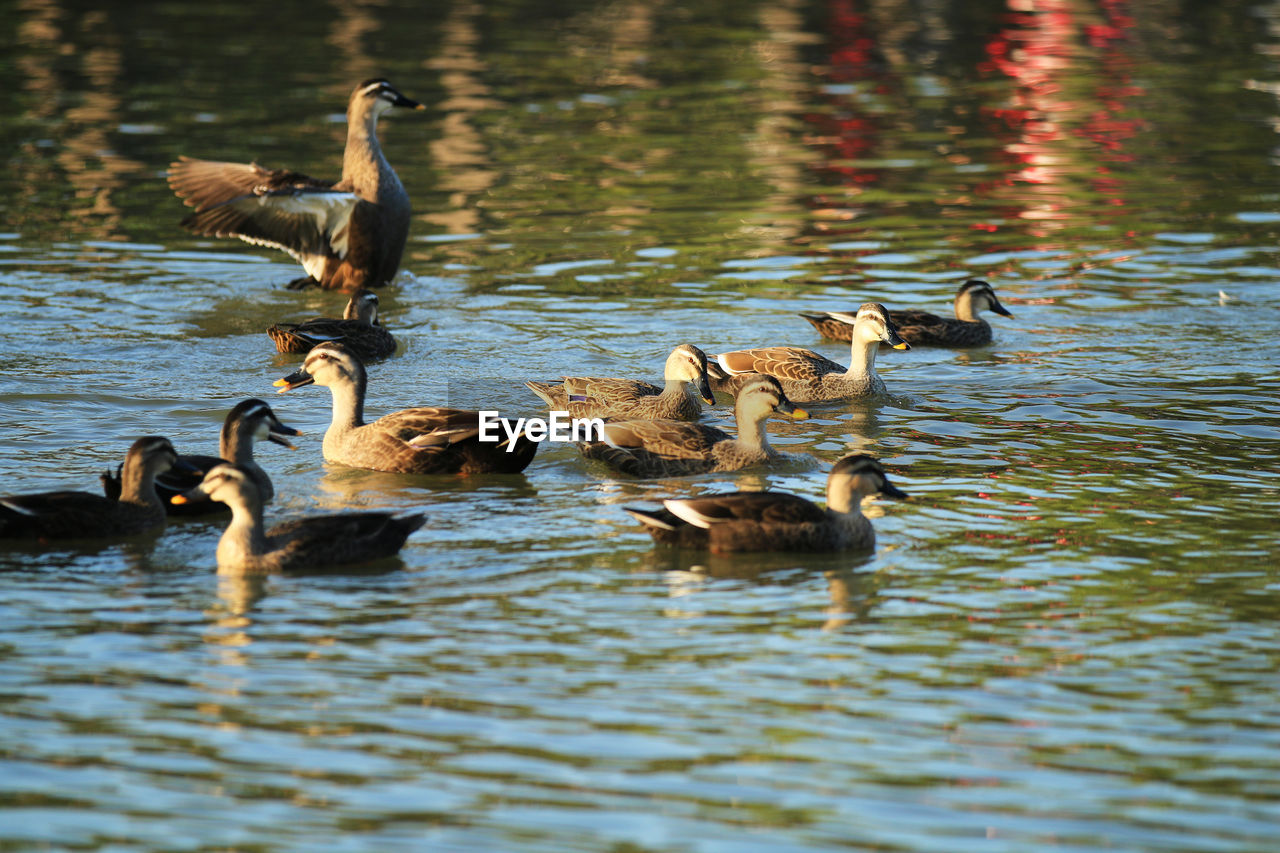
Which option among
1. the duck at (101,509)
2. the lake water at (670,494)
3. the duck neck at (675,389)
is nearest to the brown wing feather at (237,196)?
the lake water at (670,494)

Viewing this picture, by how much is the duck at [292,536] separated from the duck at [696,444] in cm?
240

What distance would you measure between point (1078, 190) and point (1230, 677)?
16391 millimetres

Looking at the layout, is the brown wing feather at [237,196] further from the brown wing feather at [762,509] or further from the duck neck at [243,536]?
the brown wing feather at [762,509]

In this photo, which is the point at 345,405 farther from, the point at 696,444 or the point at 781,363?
the point at 781,363

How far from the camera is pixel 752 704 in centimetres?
783

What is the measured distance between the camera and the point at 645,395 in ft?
44.2

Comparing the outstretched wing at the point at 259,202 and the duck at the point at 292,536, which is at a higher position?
the outstretched wing at the point at 259,202

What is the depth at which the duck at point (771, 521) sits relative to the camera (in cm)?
1011

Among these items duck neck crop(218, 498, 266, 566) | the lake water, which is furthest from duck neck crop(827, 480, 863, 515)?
duck neck crop(218, 498, 266, 566)

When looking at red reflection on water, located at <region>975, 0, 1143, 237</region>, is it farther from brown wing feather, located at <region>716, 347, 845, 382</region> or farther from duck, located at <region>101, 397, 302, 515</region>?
duck, located at <region>101, 397, 302, 515</region>

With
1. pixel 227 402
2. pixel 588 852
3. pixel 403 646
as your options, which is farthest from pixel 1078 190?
pixel 588 852

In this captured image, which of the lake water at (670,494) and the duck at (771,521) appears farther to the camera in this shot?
the duck at (771,521)

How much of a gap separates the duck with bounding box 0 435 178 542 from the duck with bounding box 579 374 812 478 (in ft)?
10.2

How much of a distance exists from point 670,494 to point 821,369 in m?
3.28
